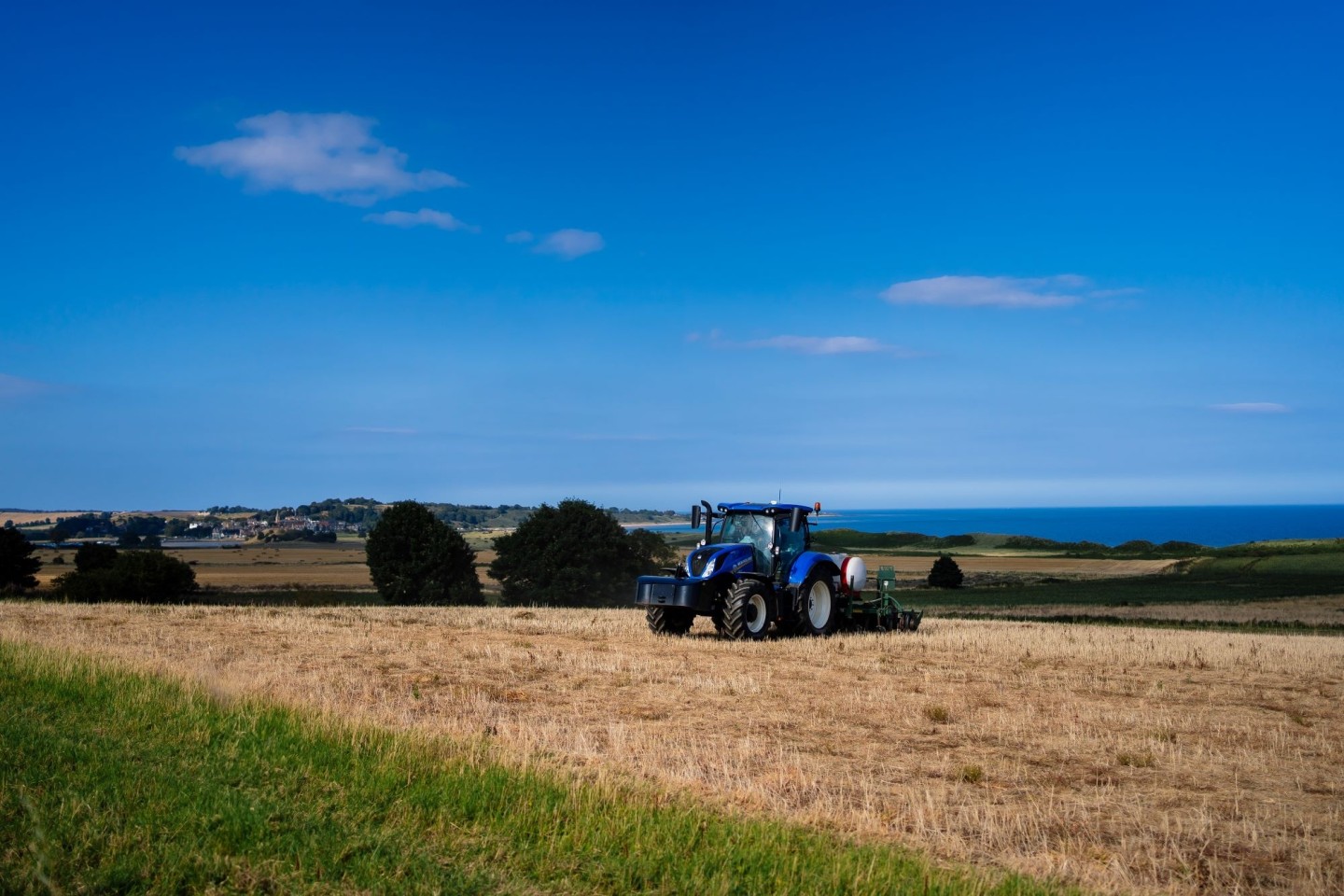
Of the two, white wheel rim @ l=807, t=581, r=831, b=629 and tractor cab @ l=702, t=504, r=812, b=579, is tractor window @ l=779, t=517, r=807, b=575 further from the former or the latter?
white wheel rim @ l=807, t=581, r=831, b=629

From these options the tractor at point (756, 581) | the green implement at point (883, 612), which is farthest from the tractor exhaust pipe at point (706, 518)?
the green implement at point (883, 612)

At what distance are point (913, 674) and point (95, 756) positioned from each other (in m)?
11.3

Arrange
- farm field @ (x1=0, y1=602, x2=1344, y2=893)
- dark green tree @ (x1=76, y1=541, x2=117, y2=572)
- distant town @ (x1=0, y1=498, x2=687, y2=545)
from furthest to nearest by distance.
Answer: distant town @ (x1=0, y1=498, x2=687, y2=545)
dark green tree @ (x1=76, y1=541, x2=117, y2=572)
farm field @ (x1=0, y1=602, x2=1344, y2=893)

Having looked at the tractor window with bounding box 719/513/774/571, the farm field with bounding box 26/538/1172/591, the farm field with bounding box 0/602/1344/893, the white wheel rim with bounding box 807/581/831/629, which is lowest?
the farm field with bounding box 26/538/1172/591

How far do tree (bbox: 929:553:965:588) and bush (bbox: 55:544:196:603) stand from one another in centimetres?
4187

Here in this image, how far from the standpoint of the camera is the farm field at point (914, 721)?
7.19 m

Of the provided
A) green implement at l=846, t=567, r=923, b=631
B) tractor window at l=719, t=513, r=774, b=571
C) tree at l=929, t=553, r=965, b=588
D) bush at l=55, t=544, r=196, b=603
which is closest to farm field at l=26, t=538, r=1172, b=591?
tree at l=929, t=553, r=965, b=588

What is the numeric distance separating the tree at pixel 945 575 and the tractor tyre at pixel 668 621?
46100 millimetres

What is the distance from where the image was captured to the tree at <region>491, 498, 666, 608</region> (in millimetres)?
52938

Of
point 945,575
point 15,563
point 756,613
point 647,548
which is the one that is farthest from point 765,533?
point 945,575

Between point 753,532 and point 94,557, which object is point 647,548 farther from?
point 753,532

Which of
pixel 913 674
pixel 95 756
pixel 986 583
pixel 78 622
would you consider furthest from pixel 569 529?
pixel 95 756

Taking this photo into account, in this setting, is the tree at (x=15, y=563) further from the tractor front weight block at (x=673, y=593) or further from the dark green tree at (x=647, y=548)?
the tractor front weight block at (x=673, y=593)

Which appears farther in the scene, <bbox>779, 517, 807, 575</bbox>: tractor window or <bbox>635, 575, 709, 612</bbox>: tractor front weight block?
<bbox>779, 517, 807, 575</bbox>: tractor window
